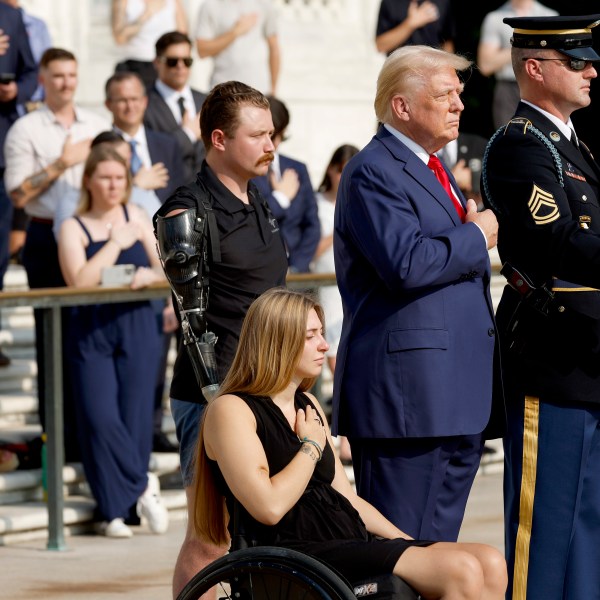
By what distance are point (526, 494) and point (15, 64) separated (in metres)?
6.27

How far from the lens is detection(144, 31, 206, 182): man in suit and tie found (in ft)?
34.0

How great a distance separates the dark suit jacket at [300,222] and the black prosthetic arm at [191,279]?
411cm

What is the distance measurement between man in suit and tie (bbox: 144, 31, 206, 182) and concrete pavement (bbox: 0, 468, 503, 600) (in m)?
2.47

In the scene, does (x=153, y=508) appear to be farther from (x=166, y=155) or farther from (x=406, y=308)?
(x=406, y=308)

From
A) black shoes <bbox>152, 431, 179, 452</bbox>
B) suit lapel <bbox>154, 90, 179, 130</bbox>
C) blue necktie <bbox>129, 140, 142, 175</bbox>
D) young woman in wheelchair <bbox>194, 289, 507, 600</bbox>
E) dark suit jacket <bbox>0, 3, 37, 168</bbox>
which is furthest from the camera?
dark suit jacket <bbox>0, 3, 37, 168</bbox>

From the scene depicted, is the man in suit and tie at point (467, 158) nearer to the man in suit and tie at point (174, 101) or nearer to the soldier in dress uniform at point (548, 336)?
the man in suit and tie at point (174, 101)

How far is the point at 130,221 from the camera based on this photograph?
339 inches

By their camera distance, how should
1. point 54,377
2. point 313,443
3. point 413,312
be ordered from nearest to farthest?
point 313,443 → point 413,312 → point 54,377

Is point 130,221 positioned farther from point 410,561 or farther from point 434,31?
point 434,31

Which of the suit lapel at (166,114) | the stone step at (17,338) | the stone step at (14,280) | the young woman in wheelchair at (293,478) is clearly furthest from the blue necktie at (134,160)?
the young woman in wheelchair at (293,478)

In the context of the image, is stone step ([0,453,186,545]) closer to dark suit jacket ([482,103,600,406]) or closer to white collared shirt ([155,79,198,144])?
white collared shirt ([155,79,198,144])

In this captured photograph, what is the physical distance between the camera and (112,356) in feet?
27.9

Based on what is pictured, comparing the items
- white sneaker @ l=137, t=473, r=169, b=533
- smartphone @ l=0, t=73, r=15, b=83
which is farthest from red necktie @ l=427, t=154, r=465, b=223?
smartphone @ l=0, t=73, r=15, b=83

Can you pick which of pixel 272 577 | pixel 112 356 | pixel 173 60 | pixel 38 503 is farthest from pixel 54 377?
pixel 272 577
